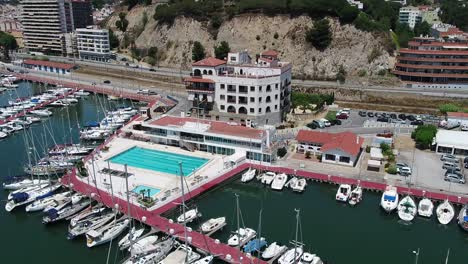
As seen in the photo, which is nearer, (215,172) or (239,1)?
(215,172)

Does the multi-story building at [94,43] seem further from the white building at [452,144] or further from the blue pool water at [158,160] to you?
the white building at [452,144]

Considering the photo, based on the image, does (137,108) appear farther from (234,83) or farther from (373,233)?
(373,233)

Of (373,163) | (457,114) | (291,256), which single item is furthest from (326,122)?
(291,256)

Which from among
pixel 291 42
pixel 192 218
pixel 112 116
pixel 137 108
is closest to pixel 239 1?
pixel 291 42

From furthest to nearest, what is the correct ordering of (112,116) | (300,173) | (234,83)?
(112,116)
(234,83)
(300,173)

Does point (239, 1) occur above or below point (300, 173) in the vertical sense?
above

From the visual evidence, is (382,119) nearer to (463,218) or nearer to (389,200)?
(389,200)

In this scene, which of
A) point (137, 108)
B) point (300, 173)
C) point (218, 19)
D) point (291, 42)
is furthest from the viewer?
point (218, 19)
